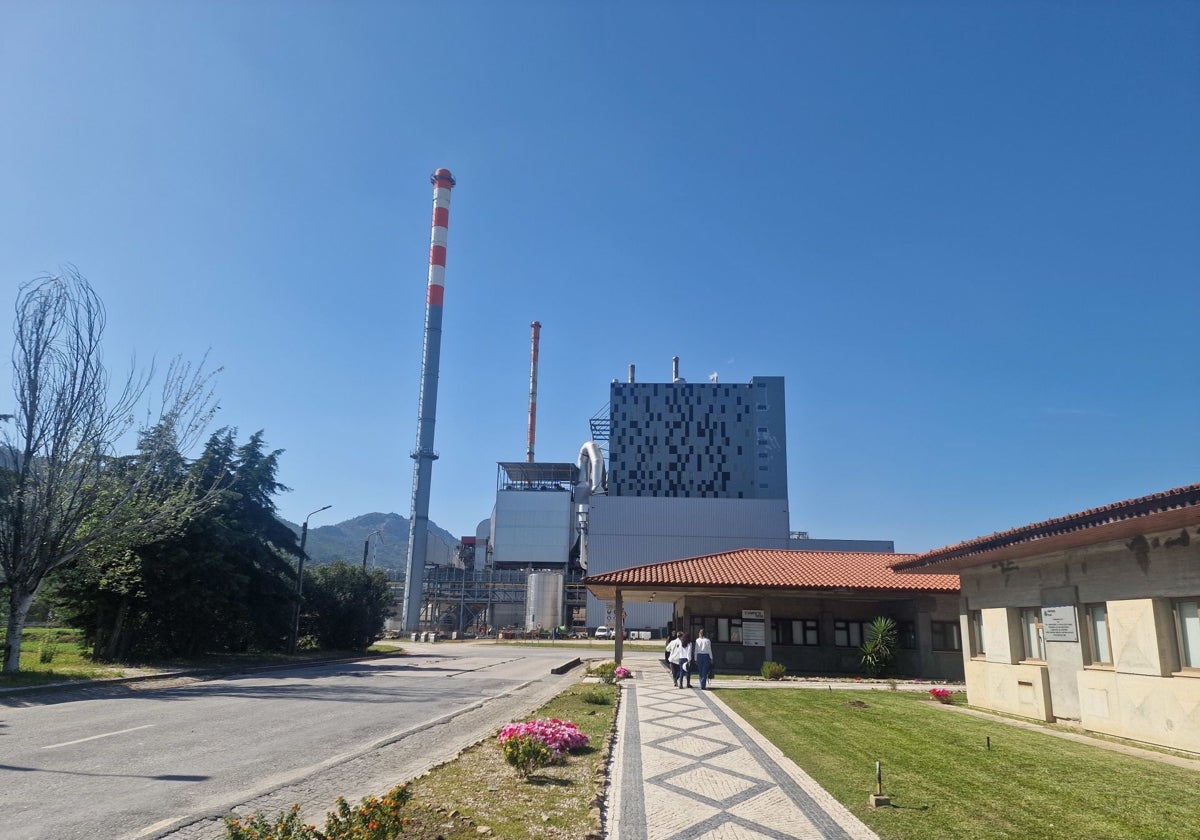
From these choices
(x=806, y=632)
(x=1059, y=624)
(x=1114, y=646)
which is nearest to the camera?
(x=1114, y=646)

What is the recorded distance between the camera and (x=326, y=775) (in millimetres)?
9125

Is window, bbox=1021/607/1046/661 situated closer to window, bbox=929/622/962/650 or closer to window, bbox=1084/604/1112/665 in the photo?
window, bbox=1084/604/1112/665

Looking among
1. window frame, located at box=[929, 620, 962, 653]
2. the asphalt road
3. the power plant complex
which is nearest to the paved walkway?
the asphalt road

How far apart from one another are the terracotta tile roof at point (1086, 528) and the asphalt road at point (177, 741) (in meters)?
11.4

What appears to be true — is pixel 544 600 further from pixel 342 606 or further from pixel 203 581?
pixel 203 581

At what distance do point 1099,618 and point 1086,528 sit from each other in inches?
104

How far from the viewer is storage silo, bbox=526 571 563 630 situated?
80.5 m

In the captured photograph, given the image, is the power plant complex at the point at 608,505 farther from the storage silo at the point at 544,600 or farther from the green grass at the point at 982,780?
the green grass at the point at 982,780

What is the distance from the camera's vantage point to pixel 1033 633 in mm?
14992

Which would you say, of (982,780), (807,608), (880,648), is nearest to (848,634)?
(807,608)

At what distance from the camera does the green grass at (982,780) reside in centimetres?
676

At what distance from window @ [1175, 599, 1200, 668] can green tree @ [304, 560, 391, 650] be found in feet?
118

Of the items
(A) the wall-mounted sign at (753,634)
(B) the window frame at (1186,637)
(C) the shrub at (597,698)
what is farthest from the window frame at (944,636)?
(B) the window frame at (1186,637)

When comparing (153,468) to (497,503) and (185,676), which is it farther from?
(497,503)
